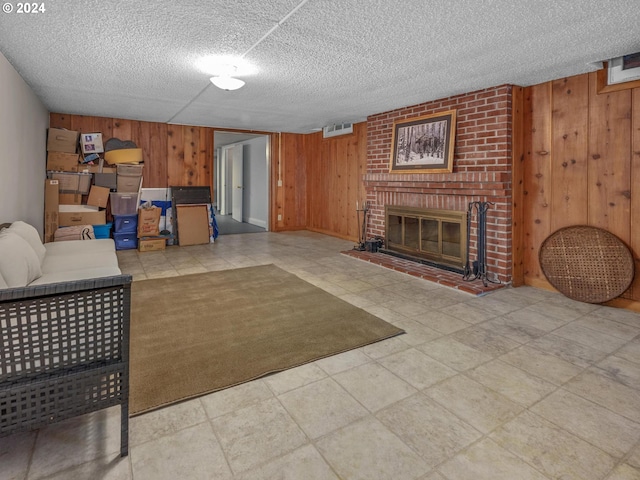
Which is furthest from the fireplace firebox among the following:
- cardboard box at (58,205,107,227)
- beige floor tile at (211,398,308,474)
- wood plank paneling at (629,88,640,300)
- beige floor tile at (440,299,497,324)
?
cardboard box at (58,205,107,227)

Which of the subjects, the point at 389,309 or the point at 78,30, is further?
the point at 389,309

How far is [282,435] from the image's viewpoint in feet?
5.17

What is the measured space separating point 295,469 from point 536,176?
11.9 ft

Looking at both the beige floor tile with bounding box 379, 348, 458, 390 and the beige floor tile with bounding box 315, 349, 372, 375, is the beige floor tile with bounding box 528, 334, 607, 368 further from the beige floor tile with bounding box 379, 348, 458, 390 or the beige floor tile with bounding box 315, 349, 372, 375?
the beige floor tile with bounding box 315, 349, 372, 375

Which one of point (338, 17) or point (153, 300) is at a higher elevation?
point (338, 17)

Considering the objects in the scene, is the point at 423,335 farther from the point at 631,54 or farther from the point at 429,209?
the point at 631,54

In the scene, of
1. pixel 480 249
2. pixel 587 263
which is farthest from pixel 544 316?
pixel 480 249

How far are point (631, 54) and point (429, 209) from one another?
7.48 feet

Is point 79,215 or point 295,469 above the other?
point 79,215

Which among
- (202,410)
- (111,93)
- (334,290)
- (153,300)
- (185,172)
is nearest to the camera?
(202,410)

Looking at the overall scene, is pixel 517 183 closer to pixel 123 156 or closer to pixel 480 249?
pixel 480 249

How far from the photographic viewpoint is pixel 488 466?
4.58ft

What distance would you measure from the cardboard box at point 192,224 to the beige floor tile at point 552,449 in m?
5.52

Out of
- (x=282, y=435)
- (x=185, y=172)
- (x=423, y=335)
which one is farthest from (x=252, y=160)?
(x=282, y=435)
